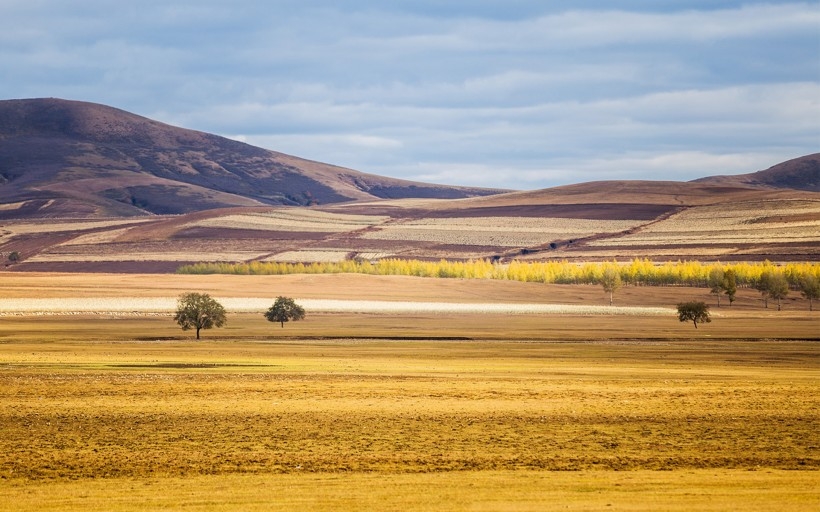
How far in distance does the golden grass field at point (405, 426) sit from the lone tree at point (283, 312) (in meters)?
17.6

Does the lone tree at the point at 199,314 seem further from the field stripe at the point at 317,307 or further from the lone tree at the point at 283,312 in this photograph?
the field stripe at the point at 317,307

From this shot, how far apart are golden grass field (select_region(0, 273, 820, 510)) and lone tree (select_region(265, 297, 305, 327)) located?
1763cm

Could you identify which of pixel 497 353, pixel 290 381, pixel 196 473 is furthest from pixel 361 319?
pixel 196 473

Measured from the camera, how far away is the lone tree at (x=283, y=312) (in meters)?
82.4

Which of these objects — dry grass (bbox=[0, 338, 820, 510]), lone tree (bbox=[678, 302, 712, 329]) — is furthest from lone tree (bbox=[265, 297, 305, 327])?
dry grass (bbox=[0, 338, 820, 510])

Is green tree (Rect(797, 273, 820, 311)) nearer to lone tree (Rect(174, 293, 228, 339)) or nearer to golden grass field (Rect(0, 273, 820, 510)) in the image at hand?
golden grass field (Rect(0, 273, 820, 510))

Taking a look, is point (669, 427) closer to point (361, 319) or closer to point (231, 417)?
point (231, 417)

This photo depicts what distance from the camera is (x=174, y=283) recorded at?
129 metres

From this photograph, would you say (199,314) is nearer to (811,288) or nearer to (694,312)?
(694,312)

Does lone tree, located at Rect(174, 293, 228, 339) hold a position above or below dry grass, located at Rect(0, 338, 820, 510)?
above

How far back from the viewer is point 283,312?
8231 centimetres

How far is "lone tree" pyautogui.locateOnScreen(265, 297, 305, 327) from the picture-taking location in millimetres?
82438

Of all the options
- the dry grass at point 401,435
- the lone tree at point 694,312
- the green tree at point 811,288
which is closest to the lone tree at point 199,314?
the dry grass at point 401,435

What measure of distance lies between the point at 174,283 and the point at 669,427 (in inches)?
4193
